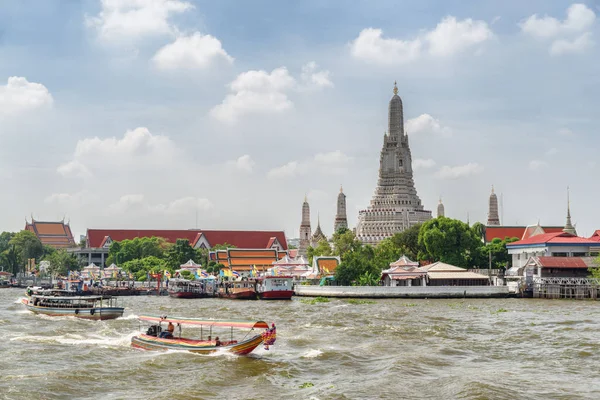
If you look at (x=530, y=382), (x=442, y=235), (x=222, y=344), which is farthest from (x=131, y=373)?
(x=442, y=235)

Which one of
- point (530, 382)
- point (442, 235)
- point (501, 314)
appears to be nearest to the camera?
point (530, 382)

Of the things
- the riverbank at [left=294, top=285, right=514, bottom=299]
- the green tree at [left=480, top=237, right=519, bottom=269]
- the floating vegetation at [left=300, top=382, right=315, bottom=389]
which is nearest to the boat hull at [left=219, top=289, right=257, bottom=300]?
the riverbank at [left=294, top=285, right=514, bottom=299]

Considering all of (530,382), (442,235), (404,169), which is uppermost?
(404,169)

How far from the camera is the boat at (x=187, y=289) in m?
70.9

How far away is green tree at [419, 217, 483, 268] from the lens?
79.1 metres

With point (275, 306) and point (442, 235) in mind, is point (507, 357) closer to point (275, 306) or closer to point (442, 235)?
point (275, 306)

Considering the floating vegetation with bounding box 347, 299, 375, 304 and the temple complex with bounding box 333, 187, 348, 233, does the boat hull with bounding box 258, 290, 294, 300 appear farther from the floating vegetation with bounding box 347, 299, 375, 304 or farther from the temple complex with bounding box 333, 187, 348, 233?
the temple complex with bounding box 333, 187, 348, 233

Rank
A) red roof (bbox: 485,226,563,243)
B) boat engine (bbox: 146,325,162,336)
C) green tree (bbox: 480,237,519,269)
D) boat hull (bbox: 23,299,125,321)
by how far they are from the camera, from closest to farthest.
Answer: boat engine (bbox: 146,325,162,336)
boat hull (bbox: 23,299,125,321)
green tree (bbox: 480,237,519,269)
red roof (bbox: 485,226,563,243)

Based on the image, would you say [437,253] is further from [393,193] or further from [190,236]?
[190,236]

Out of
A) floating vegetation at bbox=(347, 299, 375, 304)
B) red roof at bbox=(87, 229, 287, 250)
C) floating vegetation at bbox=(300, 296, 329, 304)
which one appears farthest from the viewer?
red roof at bbox=(87, 229, 287, 250)

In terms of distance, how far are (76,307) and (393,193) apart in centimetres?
8954

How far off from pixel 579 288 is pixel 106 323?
38.1m

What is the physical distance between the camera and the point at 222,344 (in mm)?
28328

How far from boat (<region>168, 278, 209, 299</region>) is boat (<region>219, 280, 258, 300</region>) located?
1.78 m
